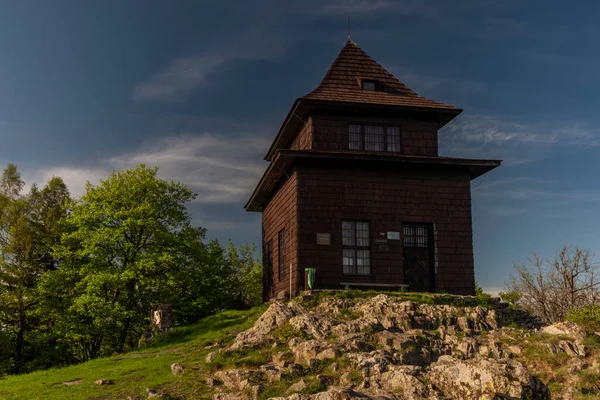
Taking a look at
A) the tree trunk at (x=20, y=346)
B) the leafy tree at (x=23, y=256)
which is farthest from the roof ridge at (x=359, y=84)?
the tree trunk at (x=20, y=346)

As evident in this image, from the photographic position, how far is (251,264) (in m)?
57.7

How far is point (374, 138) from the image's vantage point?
103 feet

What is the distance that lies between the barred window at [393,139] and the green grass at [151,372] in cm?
1076

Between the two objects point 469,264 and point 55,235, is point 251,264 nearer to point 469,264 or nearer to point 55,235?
point 55,235

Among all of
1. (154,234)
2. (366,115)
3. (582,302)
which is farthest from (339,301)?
(582,302)

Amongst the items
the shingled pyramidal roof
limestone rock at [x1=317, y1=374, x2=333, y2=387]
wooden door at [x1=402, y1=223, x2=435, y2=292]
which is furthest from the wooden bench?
limestone rock at [x1=317, y1=374, x2=333, y2=387]

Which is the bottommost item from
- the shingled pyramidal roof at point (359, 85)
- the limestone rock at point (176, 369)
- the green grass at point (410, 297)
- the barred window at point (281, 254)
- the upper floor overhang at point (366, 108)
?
the limestone rock at point (176, 369)

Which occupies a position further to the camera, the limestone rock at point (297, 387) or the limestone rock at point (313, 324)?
the limestone rock at point (313, 324)

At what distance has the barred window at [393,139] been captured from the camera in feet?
103

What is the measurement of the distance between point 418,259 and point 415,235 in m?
1.23

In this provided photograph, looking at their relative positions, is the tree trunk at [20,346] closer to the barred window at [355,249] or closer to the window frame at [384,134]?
the barred window at [355,249]

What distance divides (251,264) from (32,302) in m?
21.7

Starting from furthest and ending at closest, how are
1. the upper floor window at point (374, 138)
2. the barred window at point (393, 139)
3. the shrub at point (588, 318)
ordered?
the barred window at point (393, 139) → the upper floor window at point (374, 138) → the shrub at point (588, 318)

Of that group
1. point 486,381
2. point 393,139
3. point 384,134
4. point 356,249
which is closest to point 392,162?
point 393,139
